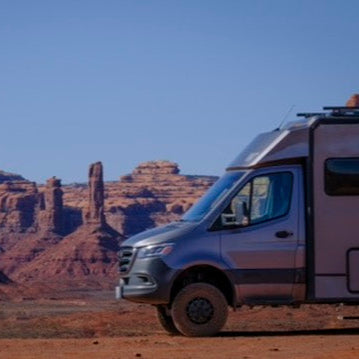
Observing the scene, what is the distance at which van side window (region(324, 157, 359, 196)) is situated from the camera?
16469 mm

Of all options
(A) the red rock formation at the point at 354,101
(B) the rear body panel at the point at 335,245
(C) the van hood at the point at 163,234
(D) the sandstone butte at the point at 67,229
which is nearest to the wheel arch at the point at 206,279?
(C) the van hood at the point at 163,234

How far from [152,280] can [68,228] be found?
150307 mm

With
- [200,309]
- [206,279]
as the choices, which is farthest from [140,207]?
[200,309]

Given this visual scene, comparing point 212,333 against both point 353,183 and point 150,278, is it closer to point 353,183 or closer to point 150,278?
point 150,278

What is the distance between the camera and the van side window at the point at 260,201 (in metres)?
16.4

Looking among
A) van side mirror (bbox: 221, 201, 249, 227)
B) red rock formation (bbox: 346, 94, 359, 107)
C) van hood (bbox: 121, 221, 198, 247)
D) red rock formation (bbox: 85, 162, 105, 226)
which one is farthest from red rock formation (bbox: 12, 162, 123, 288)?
van side mirror (bbox: 221, 201, 249, 227)

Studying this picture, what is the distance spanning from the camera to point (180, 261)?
16.3m

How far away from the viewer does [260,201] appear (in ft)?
54.5

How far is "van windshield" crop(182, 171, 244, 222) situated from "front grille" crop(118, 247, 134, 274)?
2.99ft

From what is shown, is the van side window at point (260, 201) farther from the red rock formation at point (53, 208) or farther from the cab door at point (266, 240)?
the red rock formation at point (53, 208)

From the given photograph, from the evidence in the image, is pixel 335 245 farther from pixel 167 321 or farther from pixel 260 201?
pixel 167 321

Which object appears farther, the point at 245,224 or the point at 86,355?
the point at 245,224

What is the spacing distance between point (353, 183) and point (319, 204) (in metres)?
0.55

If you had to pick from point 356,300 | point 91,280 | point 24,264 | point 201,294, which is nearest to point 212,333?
point 201,294
